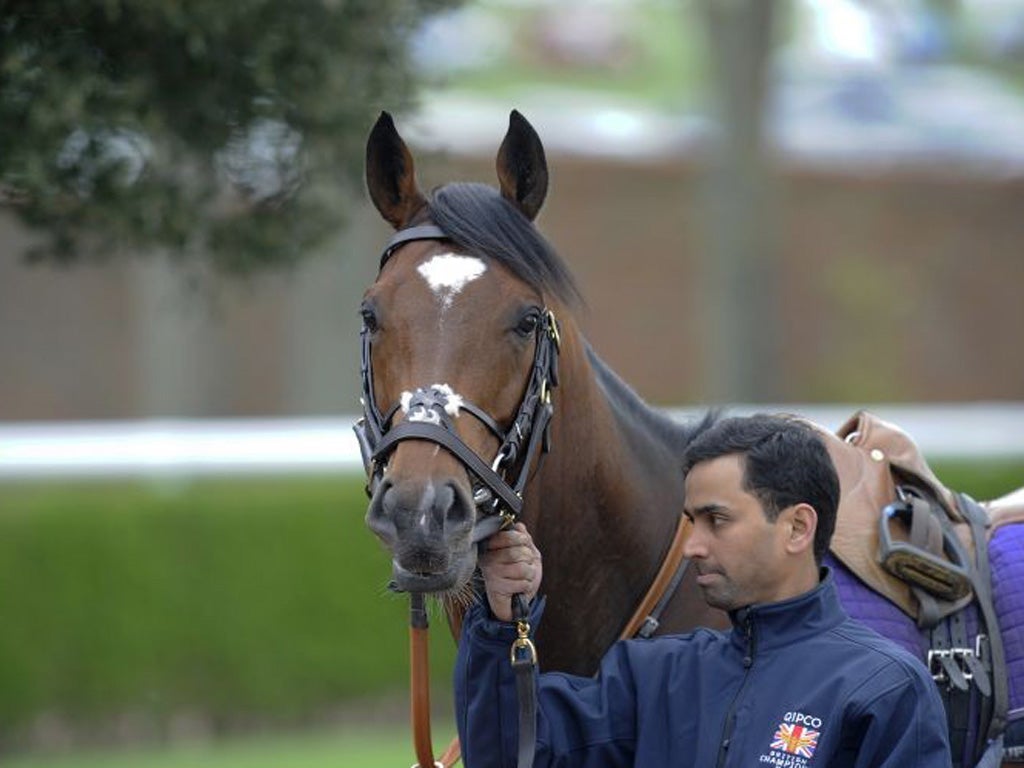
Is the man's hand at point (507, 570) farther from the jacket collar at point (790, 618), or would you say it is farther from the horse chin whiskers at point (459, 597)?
the jacket collar at point (790, 618)

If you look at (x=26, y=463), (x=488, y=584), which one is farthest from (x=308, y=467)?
(x=488, y=584)

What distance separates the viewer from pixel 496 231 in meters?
2.88

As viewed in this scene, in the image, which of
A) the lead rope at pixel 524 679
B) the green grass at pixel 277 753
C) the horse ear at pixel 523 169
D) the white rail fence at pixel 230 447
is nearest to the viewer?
the lead rope at pixel 524 679

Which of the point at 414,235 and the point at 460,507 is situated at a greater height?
the point at 414,235

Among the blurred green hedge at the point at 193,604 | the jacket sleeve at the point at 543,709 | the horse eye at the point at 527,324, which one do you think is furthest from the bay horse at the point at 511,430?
the blurred green hedge at the point at 193,604

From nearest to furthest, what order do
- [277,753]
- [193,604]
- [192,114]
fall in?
[192,114]
[277,753]
[193,604]

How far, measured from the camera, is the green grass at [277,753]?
308 inches

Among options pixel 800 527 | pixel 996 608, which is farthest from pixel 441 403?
pixel 996 608

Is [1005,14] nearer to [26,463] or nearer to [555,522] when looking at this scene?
[26,463]

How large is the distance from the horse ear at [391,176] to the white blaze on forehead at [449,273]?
204 millimetres

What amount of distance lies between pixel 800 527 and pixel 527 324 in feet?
1.79

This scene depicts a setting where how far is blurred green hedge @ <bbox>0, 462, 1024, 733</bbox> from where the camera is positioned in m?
8.10

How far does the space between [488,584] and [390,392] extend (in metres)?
0.34

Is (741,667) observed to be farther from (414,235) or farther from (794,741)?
(414,235)
